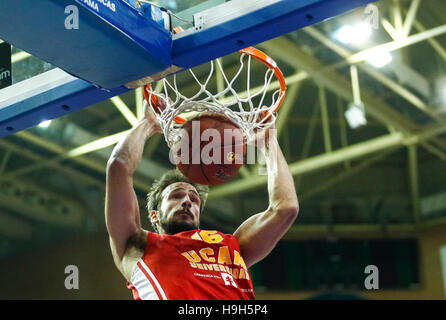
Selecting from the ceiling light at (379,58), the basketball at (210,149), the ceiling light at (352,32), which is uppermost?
the ceiling light at (352,32)

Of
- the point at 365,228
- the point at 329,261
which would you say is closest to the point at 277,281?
the point at 329,261

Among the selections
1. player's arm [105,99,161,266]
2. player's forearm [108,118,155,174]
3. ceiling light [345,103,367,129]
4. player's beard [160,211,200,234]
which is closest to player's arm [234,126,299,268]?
player's beard [160,211,200,234]

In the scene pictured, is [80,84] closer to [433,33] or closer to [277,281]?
[433,33]

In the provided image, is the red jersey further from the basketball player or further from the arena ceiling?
the arena ceiling

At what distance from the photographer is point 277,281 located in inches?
353

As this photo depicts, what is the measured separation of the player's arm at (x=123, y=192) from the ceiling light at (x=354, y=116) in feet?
18.3

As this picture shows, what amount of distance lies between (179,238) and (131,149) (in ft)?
1.61

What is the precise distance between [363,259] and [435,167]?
2110mm

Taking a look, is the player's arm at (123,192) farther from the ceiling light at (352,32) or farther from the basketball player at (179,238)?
the ceiling light at (352,32)

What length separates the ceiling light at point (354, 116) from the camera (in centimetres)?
821

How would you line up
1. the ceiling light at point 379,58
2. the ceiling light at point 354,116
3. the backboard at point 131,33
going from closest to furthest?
1. the backboard at point 131,33
2. the ceiling light at point 379,58
3. the ceiling light at point 354,116

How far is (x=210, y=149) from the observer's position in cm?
266

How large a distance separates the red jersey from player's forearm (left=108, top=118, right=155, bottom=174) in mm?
380

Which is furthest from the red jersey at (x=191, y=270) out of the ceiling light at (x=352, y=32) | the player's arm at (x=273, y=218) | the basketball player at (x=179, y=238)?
the ceiling light at (x=352, y=32)
